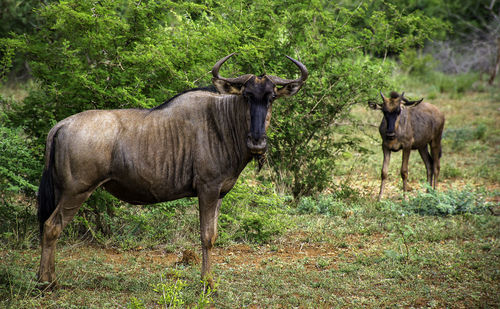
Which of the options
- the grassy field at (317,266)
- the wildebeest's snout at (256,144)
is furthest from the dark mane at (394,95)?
the wildebeest's snout at (256,144)

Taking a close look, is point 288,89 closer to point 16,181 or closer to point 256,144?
point 256,144

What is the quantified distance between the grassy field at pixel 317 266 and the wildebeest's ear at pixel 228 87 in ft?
6.48

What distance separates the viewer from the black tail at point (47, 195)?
509 cm

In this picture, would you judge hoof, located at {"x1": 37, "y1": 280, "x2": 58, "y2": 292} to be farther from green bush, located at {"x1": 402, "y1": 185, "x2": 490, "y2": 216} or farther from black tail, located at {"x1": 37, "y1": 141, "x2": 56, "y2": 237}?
green bush, located at {"x1": 402, "y1": 185, "x2": 490, "y2": 216}

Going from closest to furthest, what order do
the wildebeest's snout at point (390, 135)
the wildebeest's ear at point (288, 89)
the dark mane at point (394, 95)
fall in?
the wildebeest's ear at point (288, 89) < the wildebeest's snout at point (390, 135) < the dark mane at point (394, 95)

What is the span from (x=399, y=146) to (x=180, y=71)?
20.0 ft

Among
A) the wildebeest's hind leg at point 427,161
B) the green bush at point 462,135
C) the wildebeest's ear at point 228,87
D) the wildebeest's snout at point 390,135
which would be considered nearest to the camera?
the wildebeest's ear at point 228,87

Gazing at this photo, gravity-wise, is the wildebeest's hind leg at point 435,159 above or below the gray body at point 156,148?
below

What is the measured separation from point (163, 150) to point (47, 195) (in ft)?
4.26

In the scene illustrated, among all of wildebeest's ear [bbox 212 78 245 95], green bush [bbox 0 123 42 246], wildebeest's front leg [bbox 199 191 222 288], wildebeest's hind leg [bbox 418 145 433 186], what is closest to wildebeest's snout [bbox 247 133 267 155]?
wildebeest's ear [bbox 212 78 245 95]

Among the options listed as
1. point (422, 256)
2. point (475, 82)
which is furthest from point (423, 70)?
point (422, 256)

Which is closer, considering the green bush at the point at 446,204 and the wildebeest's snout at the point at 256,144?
the wildebeest's snout at the point at 256,144

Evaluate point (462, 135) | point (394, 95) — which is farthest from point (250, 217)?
point (462, 135)

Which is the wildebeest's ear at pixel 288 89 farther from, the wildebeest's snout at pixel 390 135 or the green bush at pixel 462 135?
the green bush at pixel 462 135
